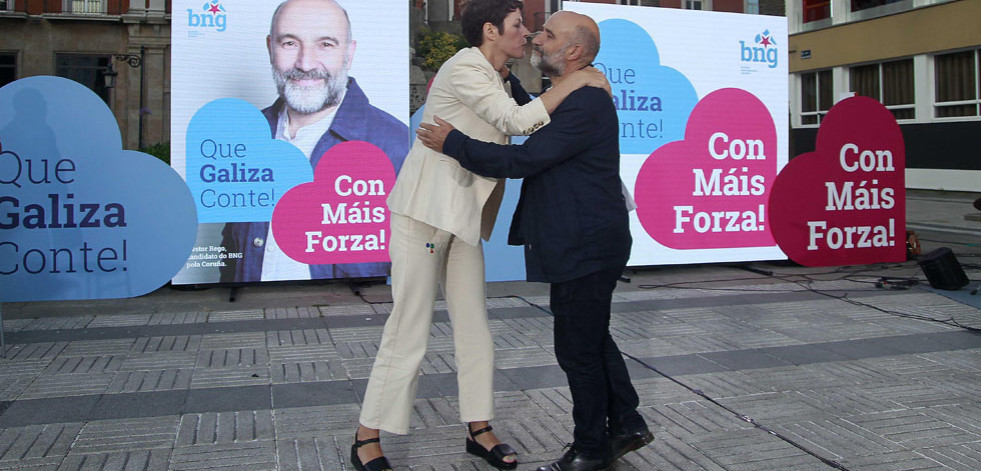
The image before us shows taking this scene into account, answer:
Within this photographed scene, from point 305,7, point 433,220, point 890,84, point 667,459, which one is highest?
point 890,84

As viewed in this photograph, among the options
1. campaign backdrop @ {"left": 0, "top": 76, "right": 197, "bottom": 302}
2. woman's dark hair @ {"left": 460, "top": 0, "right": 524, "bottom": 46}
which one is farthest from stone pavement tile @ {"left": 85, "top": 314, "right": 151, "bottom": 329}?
woman's dark hair @ {"left": 460, "top": 0, "right": 524, "bottom": 46}

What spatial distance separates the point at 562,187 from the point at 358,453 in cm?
126

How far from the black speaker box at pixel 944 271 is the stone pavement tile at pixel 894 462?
170 inches

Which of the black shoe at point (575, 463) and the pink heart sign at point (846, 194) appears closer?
the black shoe at point (575, 463)

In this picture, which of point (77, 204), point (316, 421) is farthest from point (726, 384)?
point (77, 204)

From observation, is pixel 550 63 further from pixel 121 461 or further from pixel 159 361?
pixel 159 361

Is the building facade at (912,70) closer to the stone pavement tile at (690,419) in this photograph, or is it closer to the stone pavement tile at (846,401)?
the stone pavement tile at (846,401)

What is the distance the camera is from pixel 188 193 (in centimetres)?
705

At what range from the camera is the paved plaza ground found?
3.53 m

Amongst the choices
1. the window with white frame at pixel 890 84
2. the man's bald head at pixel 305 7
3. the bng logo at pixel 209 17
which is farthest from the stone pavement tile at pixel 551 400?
the window with white frame at pixel 890 84

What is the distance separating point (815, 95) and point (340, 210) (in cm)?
2482

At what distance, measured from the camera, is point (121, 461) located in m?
3.39

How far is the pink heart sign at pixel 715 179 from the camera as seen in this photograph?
8.23m

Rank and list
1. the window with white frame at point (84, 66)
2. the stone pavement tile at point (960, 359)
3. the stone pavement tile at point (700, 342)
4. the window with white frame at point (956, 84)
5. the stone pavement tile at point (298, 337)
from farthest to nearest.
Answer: the window with white frame at point (84, 66) < the window with white frame at point (956, 84) < the stone pavement tile at point (298, 337) < the stone pavement tile at point (700, 342) < the stone pavement tile at point (960, 359)
